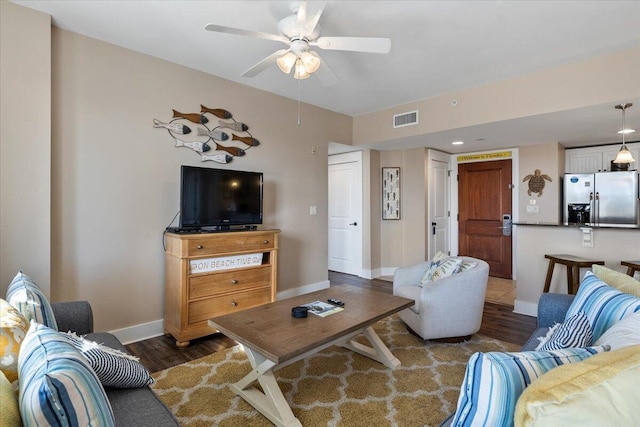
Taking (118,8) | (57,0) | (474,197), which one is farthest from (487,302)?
(57,0)

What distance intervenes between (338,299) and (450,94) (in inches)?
115

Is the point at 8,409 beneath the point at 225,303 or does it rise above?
above

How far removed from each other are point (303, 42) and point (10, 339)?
215cm

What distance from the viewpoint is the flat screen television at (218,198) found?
3.00m

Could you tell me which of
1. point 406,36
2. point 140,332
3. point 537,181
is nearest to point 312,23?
point 406,36

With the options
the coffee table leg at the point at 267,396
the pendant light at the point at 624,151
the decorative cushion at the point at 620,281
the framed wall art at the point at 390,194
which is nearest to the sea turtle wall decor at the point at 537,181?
the pendant light at the point at 624,151

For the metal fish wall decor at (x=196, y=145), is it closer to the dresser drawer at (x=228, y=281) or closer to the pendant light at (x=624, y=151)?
the dresser drawer at (x=228, y=281)

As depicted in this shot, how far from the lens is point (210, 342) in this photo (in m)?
2.93

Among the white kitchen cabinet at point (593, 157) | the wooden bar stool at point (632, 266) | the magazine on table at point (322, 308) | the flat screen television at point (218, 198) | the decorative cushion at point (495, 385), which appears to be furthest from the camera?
the white kitchen cabinet at point (593, 157)

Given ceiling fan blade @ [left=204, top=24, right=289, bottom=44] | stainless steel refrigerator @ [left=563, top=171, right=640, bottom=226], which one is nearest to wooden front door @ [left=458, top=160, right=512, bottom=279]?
stainless steel refrigerator @ [left=563, top=171, right=640, bottom=226]

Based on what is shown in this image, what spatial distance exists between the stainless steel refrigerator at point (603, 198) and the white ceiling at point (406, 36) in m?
1.23

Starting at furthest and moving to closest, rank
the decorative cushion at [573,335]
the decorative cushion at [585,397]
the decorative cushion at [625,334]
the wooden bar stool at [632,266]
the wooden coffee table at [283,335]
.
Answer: the wooden bar stool at [632,266] < the wooden coffee table at [283,335] < the decorative cushion at [573,335] < the decorative cushion at [625,334] < the decorative cushion at [585,397]

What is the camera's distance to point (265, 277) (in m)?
3.35

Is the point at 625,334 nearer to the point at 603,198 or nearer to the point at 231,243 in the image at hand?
the point at 231,243
